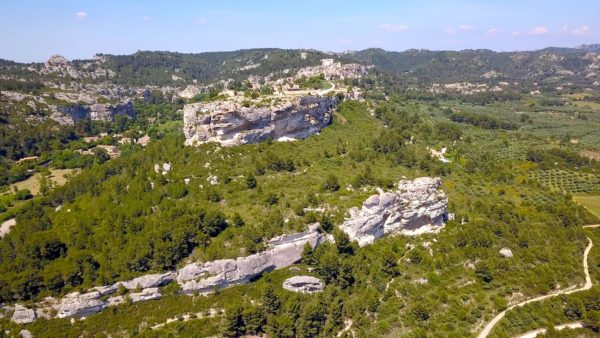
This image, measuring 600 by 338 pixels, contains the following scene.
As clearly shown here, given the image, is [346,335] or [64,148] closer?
[346,335]

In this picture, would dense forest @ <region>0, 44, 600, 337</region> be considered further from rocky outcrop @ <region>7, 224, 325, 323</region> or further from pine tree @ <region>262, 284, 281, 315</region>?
rocky outcrop @ <region>7, 224, 325, 323</region>

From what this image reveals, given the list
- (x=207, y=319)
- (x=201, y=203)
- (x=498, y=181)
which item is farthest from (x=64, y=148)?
(x=498, y=181)

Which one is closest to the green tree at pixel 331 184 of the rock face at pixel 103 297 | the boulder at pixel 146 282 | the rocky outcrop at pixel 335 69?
the rock face at pixel 103 297

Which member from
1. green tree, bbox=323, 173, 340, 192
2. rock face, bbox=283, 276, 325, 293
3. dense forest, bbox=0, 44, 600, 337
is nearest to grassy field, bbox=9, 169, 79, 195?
dense forest, bbox=0, 44, 600, 337

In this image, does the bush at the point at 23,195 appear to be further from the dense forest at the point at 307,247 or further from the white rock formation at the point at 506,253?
the white rock formation at the point at 506,253

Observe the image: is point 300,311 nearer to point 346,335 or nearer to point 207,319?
point 346,335

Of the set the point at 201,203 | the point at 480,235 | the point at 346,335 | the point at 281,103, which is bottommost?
the point at 346,335

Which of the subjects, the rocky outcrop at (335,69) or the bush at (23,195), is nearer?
the bush at (23,195)

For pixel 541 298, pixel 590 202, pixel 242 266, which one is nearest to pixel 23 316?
pixel 242 266
